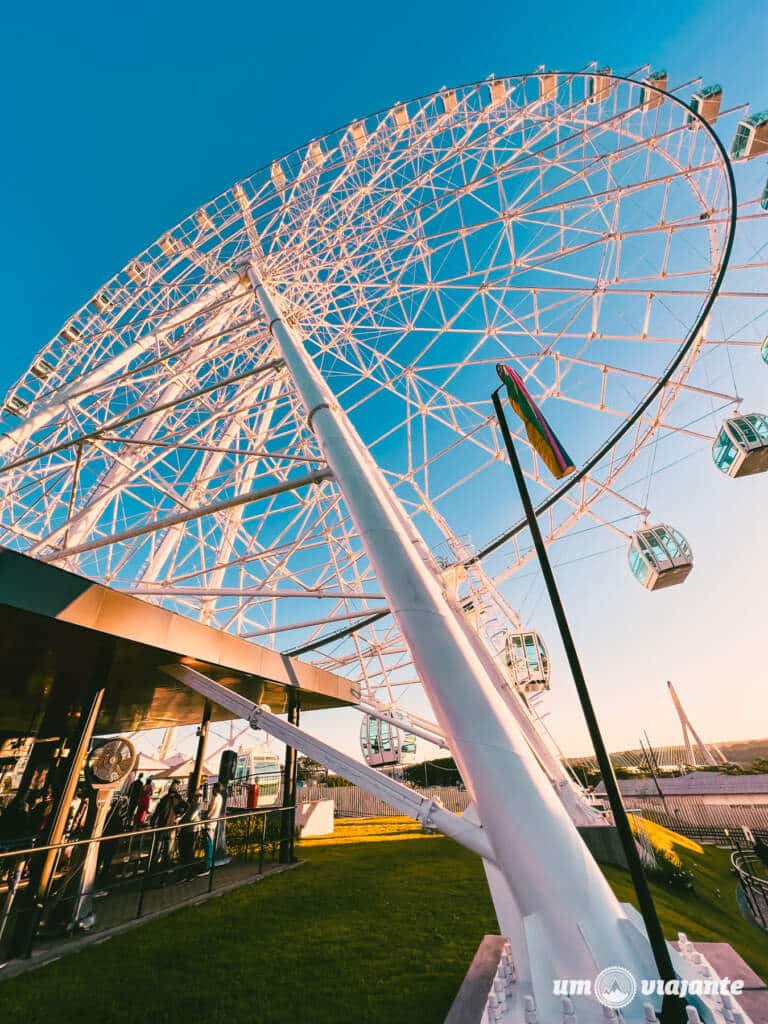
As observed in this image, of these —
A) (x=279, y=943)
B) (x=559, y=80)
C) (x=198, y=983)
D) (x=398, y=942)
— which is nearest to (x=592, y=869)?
(x=398, y=942)

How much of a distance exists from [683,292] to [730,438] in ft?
14.5

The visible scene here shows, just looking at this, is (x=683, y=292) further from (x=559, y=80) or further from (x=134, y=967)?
(x=134, y=967)

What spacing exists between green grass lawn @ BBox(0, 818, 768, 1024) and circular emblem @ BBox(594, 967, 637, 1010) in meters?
2.34

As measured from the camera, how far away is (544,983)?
2.62 metres

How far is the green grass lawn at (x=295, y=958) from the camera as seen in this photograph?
14.3 feet

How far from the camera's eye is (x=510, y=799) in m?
3.24

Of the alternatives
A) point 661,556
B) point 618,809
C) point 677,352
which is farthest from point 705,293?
point 618,809

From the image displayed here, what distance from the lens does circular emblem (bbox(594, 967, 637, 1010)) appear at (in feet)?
8.14

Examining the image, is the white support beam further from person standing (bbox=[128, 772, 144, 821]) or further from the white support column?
person standing (bbox=[128, 772, 144, 821])

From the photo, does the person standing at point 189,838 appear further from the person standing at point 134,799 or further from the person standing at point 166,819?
the person standing at point 134,799

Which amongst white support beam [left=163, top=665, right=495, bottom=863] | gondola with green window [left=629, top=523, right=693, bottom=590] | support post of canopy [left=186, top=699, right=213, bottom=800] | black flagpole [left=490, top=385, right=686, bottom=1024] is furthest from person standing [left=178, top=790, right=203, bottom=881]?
gondola with green window [left=629, top=523, right=693, bottom=590]

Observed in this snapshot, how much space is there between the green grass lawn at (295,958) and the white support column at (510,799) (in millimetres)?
2190

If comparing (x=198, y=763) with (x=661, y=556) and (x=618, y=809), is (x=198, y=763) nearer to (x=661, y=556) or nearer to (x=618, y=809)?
(x=618, y=809)

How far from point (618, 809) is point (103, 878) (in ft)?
35.4
